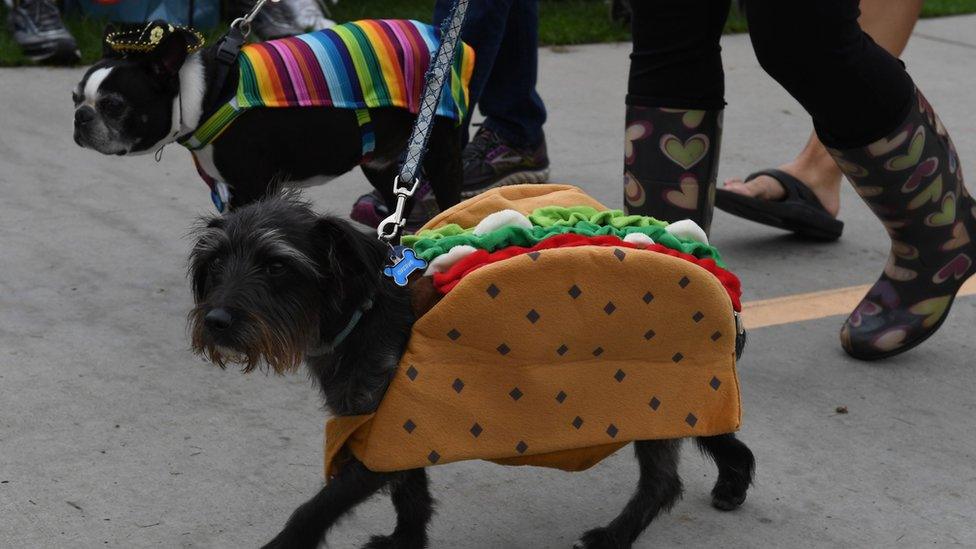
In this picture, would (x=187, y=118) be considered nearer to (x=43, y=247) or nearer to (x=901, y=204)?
(x=43, y=247)

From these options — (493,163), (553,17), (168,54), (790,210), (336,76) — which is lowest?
(553,17)

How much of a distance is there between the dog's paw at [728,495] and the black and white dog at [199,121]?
62.9 inches

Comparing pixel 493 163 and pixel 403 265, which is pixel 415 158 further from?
pixel 493 163

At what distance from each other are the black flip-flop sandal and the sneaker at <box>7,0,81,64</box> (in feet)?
11.8

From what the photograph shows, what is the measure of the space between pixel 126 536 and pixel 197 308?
0.69 metres

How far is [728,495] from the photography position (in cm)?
310

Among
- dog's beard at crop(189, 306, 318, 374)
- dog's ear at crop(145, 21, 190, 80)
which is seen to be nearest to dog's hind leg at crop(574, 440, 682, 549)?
dog's beard at crop(189, 306, 318, 374)

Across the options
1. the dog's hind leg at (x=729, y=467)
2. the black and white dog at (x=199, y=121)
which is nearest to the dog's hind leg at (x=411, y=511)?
the dog's hind leg at (x=729, y=467)

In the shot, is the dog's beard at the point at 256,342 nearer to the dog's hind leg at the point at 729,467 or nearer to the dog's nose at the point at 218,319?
the dog's nose at the point at 218,319

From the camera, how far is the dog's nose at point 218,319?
2424 mm

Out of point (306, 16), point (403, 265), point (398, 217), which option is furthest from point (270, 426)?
point (306, 16)

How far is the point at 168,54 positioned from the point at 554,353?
176 centimetres

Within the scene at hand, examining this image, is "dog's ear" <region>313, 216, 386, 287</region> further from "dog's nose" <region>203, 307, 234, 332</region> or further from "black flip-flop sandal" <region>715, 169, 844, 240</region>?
"black flip-flop sandal" <region>715, 169, 844, 240</region>

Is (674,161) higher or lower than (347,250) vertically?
lower
